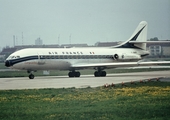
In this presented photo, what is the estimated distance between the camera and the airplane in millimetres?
38844

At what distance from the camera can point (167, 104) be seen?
1584cm

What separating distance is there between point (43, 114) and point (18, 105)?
3.03m

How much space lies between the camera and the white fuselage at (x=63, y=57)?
127ft

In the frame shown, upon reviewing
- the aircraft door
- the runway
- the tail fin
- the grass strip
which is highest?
the tail fin

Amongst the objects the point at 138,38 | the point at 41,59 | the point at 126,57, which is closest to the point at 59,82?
the point at 41,59

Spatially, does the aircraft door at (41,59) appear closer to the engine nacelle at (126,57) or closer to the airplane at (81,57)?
the airplane at (81,57)

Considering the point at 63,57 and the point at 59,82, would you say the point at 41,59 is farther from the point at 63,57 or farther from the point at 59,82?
the point at 59,82

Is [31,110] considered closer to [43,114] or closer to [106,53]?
[43,114]

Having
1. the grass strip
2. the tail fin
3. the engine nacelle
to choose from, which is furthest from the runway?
the tail fin

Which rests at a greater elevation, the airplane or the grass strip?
the airplane

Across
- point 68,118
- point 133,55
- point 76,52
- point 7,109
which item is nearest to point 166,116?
point 68,118

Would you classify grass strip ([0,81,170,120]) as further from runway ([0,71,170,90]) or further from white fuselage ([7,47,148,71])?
white fuselage ([7,47,148,71])

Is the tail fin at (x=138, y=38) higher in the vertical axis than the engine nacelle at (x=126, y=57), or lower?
higher

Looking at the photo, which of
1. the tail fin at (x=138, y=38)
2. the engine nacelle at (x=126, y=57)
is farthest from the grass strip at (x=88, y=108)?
the tail fin at (x=138, y=38)
